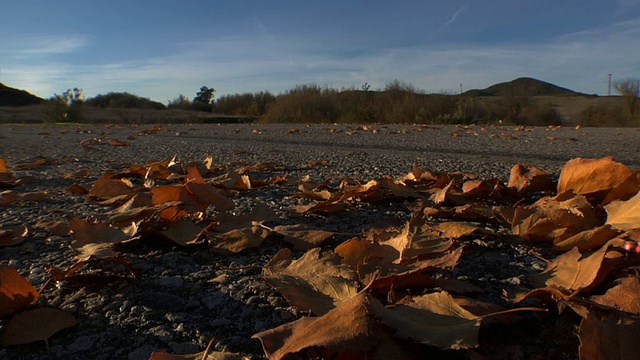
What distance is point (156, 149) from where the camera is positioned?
557 centimetres

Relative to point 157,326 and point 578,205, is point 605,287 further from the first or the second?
point 157,326

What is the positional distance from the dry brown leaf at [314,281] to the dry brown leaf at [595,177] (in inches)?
37.5

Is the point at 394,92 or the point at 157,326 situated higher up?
the point at 394,92

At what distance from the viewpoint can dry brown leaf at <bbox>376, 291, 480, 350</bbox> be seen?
68cm

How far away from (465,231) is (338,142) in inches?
197

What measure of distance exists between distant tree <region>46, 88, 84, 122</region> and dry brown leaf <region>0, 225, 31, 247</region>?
22.0 meters

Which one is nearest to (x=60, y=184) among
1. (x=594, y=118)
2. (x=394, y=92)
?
(x=394, y=92)

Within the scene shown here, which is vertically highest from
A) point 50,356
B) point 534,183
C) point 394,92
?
point 394,92

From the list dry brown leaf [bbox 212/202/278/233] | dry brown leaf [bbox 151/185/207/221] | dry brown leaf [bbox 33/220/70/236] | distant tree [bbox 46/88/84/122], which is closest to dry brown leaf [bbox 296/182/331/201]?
dry brown leaf [bbox 212/202/278/233]

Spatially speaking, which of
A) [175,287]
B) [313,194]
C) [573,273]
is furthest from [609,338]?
[313,194]

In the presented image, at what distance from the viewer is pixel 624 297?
0.78 metres

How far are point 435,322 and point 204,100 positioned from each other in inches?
1849

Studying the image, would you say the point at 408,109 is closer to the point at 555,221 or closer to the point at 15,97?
the point at 555,221

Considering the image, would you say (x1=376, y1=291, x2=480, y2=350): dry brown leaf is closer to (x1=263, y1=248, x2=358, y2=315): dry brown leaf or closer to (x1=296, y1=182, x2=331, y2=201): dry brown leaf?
(x1=263, y1=248, x2=358, y2=315): dry brown leaf
